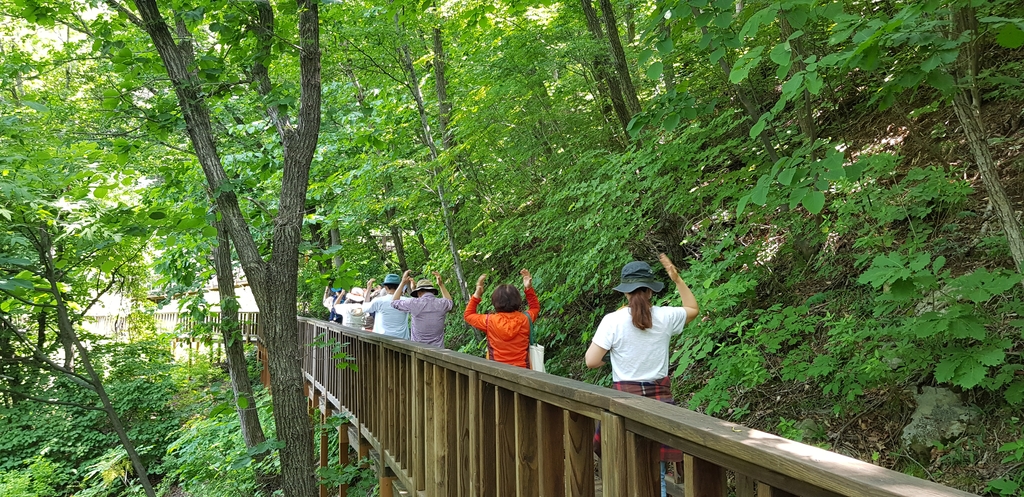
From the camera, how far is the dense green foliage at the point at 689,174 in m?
3.29

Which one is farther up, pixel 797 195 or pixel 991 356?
pixel 797 195

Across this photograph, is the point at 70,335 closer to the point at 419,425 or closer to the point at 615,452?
the point at 419,425

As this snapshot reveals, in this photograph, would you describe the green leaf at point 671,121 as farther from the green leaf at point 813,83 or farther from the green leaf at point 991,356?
the green leaf at point 991,356

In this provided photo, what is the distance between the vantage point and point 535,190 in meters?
8.42

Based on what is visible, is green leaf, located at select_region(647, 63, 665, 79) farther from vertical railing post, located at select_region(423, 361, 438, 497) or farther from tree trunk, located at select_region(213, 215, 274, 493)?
tree trunk, located at select_region(213, 215, 274, 493)

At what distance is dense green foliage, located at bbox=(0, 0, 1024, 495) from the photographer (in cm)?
329

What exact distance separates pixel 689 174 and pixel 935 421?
2.80 m

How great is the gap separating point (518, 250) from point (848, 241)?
16.3 feet

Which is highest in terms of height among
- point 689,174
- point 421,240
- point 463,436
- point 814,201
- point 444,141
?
point 444,141

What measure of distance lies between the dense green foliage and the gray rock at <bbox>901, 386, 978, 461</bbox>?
0.26ft

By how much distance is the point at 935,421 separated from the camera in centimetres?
373

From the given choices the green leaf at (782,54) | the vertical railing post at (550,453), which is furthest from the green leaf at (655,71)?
the vertical railing post at (550,453)

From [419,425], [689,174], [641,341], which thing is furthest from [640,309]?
[689,174]

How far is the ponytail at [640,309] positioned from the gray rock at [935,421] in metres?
1.85
